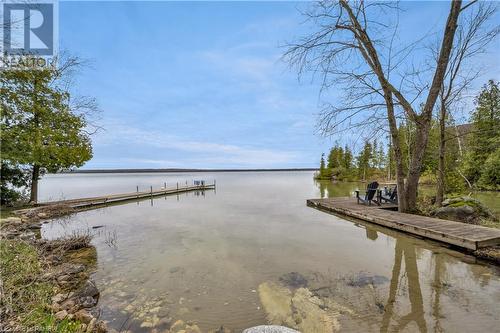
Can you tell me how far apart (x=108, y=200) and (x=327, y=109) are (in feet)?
58.9

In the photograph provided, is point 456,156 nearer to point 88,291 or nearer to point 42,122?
point 88,291

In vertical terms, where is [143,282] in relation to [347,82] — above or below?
below

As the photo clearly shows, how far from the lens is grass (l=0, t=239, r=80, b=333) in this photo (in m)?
2.51

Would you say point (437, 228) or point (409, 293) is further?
point (437, 228)

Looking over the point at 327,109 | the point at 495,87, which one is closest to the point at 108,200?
the point at 327,109

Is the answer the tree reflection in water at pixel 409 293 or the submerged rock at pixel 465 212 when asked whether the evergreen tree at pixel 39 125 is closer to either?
the tree reflection in water at pixel 409 293

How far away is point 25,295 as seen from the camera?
3131 millimetres

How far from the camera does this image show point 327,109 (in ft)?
29.9

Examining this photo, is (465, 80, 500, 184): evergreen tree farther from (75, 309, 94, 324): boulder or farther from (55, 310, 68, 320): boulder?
(55, 310, 68, 320): boulder

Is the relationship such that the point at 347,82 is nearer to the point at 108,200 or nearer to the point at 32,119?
the point at 32,119

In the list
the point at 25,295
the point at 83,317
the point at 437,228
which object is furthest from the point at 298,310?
the point at 437,228

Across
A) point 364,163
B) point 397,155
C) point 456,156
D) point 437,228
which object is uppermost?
point 364,163

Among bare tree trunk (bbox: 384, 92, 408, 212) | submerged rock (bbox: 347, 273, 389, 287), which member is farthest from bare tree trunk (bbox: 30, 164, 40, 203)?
bare tree trunk (bbox: 384, 92, 408, 212)

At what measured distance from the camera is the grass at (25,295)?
251 centimetres
